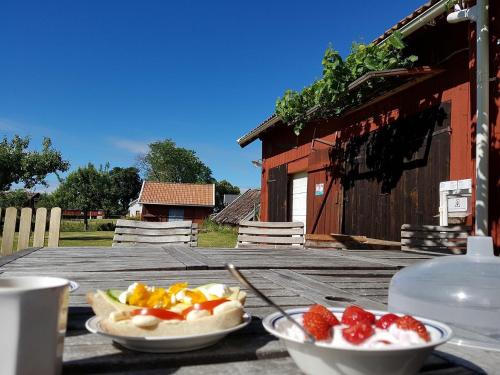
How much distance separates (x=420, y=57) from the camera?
6207 mm

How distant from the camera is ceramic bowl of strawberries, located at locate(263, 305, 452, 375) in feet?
2.21

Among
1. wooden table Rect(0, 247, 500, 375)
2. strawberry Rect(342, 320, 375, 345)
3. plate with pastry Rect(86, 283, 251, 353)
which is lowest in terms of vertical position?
wooden table Rect(0, 247, 500, 375)

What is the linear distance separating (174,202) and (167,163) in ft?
118

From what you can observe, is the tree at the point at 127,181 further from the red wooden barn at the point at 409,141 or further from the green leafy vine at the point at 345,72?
the green leafy vine at the point at 345,72

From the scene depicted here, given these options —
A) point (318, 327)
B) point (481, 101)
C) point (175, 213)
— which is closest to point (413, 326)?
point (318, 327)

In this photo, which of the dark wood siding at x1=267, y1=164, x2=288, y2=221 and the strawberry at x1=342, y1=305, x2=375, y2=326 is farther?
the dark wood siding at x1=267, y1=164, x2=288, y2=221

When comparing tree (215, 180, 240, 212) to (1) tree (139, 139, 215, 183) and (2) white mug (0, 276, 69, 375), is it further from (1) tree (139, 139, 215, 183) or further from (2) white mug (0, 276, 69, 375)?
(2) white mug (0, 276, 69, 375)

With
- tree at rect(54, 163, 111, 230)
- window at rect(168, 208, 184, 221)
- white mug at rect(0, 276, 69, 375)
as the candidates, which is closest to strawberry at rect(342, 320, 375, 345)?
white mug at rect(0, 276, 69, 375)

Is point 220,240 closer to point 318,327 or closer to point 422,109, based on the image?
point 422,109

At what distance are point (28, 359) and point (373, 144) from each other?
6.95 meters

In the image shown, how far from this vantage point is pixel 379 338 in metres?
0.73

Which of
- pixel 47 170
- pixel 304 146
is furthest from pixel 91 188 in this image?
pixel 304 146

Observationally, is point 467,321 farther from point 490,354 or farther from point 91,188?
point 91,188

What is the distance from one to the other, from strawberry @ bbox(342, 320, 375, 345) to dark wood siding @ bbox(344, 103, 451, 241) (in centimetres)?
527
